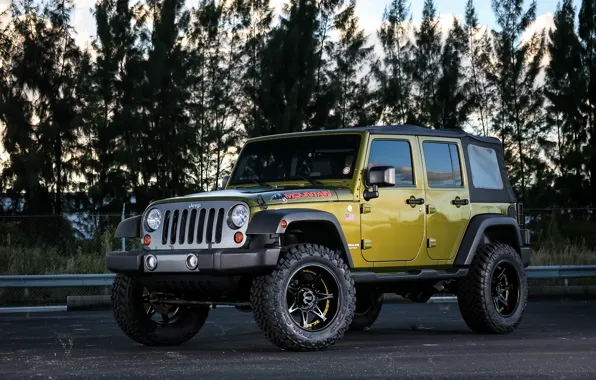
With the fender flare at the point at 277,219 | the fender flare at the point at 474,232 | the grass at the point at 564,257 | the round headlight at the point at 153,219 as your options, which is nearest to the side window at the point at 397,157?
the fender flare at the point at 474,232

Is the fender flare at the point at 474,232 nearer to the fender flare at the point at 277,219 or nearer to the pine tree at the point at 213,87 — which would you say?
the fender flare at the point at 277,219

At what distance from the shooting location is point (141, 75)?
4819 cm

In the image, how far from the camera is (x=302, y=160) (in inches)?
466

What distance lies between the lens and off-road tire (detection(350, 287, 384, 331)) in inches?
529

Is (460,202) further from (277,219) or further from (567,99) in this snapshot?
(567,99)

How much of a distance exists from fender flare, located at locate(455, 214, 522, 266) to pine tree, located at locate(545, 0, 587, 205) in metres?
41.0

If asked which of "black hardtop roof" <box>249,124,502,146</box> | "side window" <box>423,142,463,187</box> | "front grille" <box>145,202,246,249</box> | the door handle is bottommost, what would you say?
"front grille" <box>145,202,246,249</box>

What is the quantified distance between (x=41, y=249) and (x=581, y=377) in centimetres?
1845

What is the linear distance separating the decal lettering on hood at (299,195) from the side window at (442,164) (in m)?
1.72

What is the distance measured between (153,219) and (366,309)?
11.6 feet

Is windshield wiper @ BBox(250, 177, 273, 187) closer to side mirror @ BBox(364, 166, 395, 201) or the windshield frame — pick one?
the windshield frame

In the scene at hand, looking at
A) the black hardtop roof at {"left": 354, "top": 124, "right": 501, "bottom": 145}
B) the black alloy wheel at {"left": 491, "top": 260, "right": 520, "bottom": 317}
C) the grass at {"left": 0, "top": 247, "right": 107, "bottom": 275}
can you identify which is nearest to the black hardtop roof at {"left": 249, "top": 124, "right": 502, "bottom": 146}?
the black hardtop roof at {"left": 354, "top": 124, "right": 501, "bottom": 145}

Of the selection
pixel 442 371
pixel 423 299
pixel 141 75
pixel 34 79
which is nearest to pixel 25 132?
pixel 34 79

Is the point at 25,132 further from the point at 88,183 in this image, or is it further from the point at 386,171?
the point at 386,171
